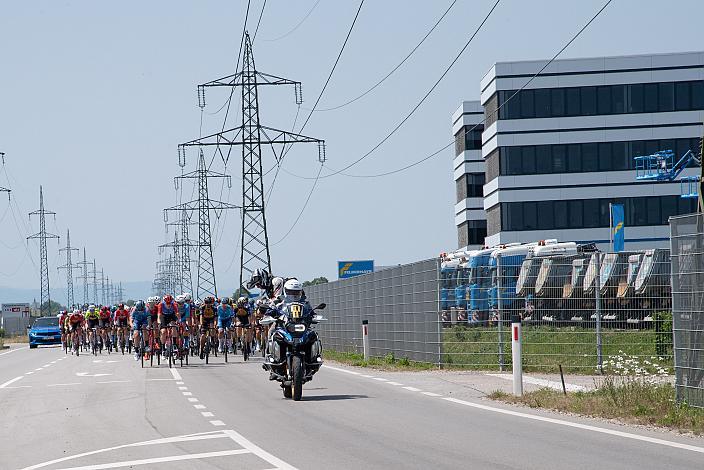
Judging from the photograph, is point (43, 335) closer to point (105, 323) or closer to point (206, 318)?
point (105, 323)

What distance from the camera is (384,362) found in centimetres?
2972

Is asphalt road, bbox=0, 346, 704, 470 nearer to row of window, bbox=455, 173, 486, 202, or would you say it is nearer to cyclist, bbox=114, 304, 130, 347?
cyclist, bbox=114, 304, 130, 347

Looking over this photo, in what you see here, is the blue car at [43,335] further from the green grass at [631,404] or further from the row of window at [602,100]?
the green grass at [631,404]

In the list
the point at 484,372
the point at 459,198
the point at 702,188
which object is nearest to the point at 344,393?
the point at 484,372

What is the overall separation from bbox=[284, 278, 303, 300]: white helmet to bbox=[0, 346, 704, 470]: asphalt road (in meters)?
1.66

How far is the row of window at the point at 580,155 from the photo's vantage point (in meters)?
78.7

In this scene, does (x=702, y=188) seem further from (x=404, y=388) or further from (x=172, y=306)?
(x=172, y=306)

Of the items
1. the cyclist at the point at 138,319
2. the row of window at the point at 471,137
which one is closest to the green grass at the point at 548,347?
the cyclist at the point at 138,319

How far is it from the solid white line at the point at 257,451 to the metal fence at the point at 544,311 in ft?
28.7

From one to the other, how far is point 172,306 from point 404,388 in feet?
41.4

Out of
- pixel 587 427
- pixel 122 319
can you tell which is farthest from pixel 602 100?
pixel 587 427

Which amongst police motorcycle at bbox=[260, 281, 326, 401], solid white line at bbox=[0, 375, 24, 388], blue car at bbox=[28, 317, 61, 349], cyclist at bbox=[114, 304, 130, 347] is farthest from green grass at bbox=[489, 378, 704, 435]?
blue car at bbox=[28, 317, 61, 349]

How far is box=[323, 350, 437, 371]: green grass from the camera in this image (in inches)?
1077

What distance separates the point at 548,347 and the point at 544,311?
71 centimetres
